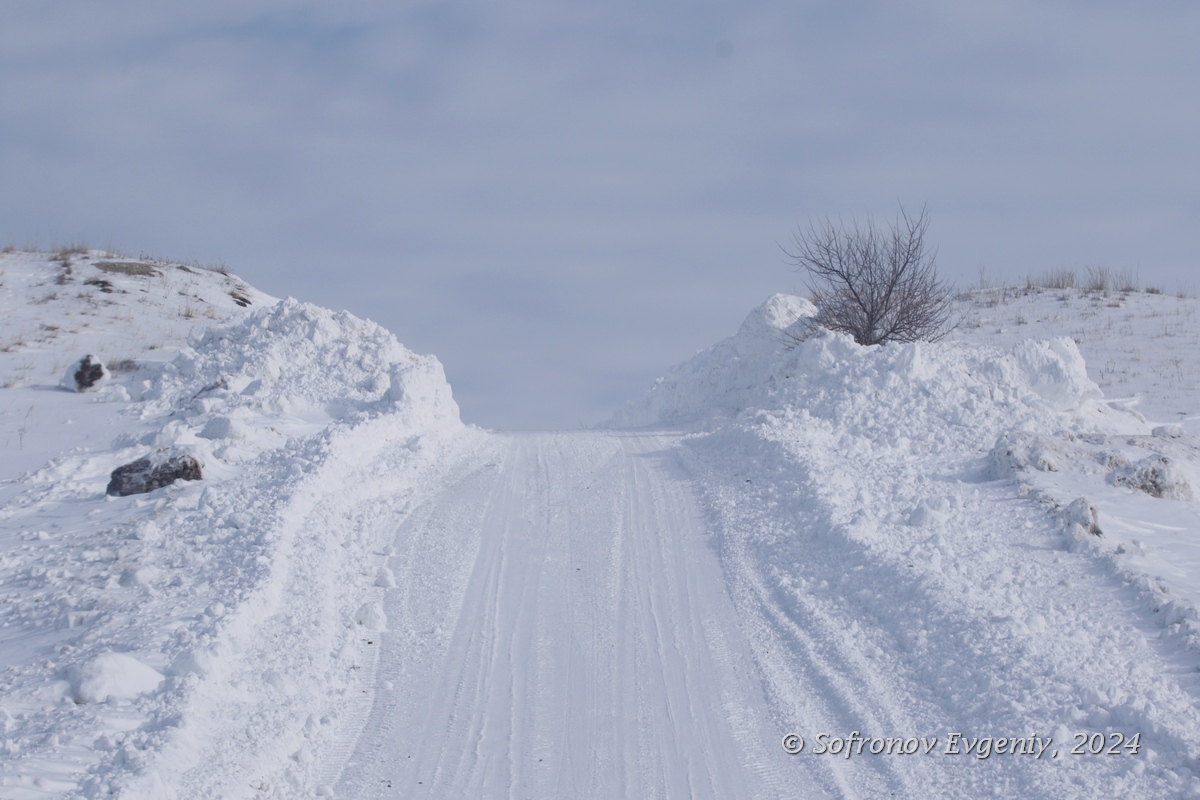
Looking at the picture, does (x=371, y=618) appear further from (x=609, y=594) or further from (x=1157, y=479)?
(x=1157, y=479)

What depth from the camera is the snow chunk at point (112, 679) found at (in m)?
5.77

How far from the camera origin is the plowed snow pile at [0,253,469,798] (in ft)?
18.1

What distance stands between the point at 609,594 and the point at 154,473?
17.1 ft

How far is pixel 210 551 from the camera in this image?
8.13m

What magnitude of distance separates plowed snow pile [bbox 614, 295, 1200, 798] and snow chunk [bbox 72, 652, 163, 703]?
Answer: 4.26 metres

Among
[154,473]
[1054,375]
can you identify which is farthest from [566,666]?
[1054,375]

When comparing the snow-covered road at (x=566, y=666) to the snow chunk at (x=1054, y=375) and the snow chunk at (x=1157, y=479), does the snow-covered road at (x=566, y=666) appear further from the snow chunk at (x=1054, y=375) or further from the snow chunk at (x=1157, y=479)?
the snow chunk at (x=1054, y=375)

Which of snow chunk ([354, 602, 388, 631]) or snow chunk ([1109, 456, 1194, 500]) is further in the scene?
snow chunk ([1109, 456, 1194, 500])

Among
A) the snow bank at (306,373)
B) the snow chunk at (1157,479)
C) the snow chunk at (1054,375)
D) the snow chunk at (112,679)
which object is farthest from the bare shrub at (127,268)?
the snow chunk at (1157,479)

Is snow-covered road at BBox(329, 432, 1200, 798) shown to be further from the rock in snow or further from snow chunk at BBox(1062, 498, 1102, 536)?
the rock in snow

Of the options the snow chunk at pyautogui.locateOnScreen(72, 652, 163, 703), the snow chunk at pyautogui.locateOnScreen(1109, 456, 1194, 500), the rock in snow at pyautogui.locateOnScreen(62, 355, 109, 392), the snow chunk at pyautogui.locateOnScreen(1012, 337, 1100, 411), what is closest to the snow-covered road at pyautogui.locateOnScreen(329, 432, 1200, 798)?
the snow chunk at pyautogui.locateOnScreen(1109, 456, 1194, 500)

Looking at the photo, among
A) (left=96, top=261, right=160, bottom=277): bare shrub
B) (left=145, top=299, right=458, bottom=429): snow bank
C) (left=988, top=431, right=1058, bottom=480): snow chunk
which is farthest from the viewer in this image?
(left=96, top=261, right=160, bottom=277): bare shrub

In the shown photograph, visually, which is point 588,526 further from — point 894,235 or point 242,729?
point 894,235

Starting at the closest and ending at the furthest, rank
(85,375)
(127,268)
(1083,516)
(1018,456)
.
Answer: (1083,516), (1018,456), (85,375), (127,268)
